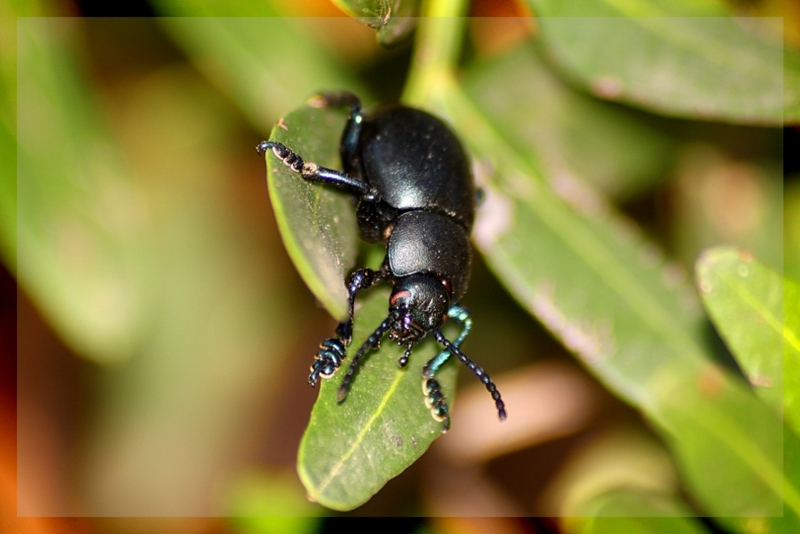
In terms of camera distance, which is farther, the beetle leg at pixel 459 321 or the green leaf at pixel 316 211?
the beetle leg at pixel 459 321

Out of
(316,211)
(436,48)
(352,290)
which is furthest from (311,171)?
(436,48)

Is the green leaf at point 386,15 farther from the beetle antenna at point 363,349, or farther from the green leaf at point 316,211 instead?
the beetle antenna at point 363,349

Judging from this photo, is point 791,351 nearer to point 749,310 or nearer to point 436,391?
point 749,310

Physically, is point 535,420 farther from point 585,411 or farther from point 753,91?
point 753,91

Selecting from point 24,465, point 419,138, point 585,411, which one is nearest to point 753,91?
point 419,138

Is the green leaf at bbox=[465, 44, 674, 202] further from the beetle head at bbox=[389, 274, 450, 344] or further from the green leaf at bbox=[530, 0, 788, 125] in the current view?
the beetle head at bbox=[389, 274, 450, 344]

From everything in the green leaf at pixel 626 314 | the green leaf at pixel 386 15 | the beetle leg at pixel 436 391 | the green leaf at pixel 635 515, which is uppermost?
the green leaf at pixel 386 15

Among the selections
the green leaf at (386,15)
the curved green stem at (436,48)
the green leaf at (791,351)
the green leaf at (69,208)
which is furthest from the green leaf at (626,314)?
the green leaf at (69,208)
